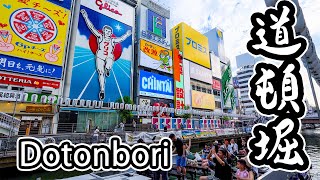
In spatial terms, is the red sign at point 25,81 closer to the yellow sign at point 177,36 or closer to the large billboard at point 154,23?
the large billboard at point 154,23

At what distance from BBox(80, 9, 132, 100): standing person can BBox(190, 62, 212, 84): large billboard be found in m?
19.0

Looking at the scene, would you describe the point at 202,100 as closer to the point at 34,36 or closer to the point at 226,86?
the point at 226,86

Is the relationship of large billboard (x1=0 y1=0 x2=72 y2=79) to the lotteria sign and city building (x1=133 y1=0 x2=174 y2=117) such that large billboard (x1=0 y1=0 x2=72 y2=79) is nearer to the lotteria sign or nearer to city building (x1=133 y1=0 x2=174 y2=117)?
city building (x1=133 y1=0 x2=174 y2=117)

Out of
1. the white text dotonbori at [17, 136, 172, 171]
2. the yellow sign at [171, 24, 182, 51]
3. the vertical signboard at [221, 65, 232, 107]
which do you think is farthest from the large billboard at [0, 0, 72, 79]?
the vertical signboard at [221, 65, 232, 107]

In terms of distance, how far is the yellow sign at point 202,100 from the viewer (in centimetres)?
3788

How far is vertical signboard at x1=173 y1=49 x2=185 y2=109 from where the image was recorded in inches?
1328

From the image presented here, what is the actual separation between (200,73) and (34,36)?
32077 millimetres

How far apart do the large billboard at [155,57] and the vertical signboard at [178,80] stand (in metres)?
1.47

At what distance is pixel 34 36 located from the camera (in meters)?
18.5

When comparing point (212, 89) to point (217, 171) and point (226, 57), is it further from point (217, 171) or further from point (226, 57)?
point (217, 171)

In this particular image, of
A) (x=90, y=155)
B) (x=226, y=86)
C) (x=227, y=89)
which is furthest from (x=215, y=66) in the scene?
(x=90, y=155)

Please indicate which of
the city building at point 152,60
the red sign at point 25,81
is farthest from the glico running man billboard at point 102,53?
the red sign at point 25,81

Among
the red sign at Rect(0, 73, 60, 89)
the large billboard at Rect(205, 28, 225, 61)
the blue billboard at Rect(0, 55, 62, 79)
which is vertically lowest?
the red sign at Rect(0, 73, 60, 89)

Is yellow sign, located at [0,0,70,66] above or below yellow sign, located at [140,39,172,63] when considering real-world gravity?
below
